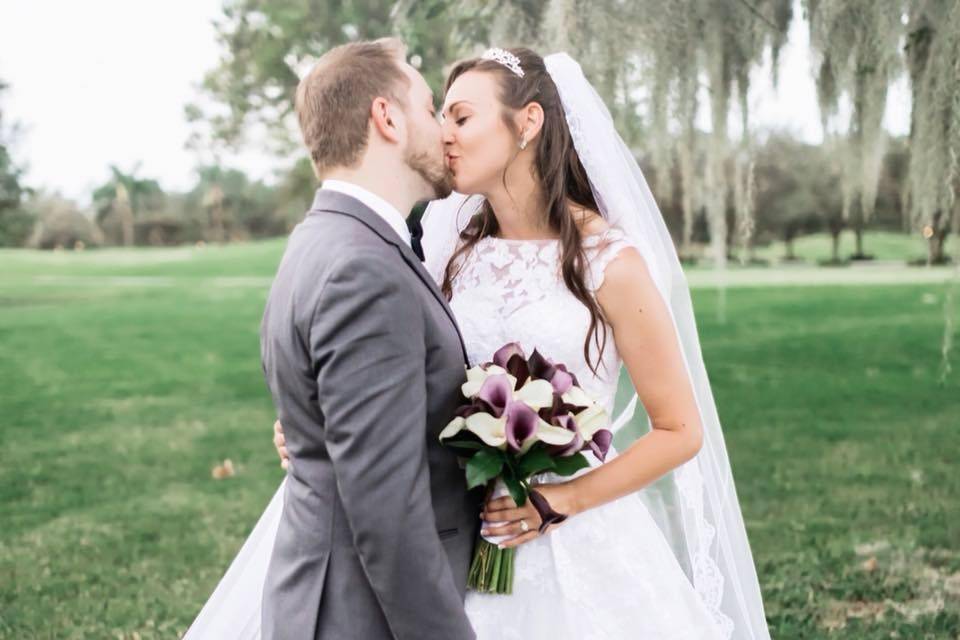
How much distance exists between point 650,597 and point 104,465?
21.7ft

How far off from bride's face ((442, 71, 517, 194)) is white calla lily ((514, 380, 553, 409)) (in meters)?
0.74

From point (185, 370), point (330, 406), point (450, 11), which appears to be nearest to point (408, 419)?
point (330, 406)

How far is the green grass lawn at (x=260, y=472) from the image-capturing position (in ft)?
15.6

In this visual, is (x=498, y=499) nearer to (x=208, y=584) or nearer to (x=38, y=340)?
(x=208, y=584)

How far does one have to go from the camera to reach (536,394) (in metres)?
1.99

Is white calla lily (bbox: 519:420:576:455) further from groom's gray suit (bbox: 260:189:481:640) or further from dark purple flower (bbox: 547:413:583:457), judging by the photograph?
groom's gray suit (bbox: 260:189:481:640)

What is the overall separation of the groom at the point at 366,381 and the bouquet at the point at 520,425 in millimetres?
74

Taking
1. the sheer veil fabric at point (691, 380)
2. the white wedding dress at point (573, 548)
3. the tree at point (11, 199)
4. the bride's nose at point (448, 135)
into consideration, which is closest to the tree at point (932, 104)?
the sheer veil fabric at point (691, 380)

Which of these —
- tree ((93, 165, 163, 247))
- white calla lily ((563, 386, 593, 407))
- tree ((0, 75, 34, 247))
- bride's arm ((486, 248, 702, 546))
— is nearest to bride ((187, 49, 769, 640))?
bride's arm ((486, 248, 702, 546))

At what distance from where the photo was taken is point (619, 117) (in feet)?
18.4

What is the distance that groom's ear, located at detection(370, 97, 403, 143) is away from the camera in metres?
2.00

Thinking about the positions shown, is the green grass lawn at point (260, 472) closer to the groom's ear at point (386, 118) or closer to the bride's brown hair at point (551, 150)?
the bride's brown hair at point (551, 150)

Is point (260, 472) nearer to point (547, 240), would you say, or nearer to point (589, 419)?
point (547, 240)

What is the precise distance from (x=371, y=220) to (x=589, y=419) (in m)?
0.62
